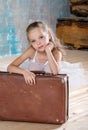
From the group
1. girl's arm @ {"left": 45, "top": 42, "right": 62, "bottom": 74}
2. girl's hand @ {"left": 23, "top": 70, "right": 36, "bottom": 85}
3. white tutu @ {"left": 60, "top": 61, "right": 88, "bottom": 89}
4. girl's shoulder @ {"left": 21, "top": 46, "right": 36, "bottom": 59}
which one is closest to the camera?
girl's hand @ {"left": 23, "top": 70, "right": 36, "bottom": 85}

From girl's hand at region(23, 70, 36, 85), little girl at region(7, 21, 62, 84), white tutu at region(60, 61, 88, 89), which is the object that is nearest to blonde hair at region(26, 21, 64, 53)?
little girl at region(7, 21, 62, 84)

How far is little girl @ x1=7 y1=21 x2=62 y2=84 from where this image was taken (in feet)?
6.89

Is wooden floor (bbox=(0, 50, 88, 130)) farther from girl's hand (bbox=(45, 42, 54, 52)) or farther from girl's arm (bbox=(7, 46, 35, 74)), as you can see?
girl's hand (bbox=(45, 42, 54, 52))

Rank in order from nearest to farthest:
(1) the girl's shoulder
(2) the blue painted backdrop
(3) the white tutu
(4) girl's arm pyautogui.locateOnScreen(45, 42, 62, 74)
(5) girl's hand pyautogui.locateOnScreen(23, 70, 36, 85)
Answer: (5) girl's hand pyautogui.locateOnScreen(23, 70, 36, 85), (4) girl's arm pyautogui.locateOnScreen(45, 42, 62, 74), (1) the girl's shoulder, (3) the white tutu, (2) the blue painted backdrop

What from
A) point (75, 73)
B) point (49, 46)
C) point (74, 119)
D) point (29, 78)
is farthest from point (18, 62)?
point (75, 73)

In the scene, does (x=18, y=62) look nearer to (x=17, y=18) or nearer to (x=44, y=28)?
(x=44, y=28)

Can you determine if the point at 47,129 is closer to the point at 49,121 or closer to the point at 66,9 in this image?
the point at 49,121

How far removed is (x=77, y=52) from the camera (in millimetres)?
4746

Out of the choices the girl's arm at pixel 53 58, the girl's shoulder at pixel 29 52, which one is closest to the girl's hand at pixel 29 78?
the girl's arm at pixel 53 58

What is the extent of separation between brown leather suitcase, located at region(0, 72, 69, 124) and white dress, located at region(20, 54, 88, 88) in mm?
346

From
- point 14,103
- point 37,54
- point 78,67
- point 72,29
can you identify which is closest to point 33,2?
point 72,29

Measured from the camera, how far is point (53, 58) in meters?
2.13

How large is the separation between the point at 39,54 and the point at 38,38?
6.4 inches

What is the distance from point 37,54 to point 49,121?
513 millimetres
